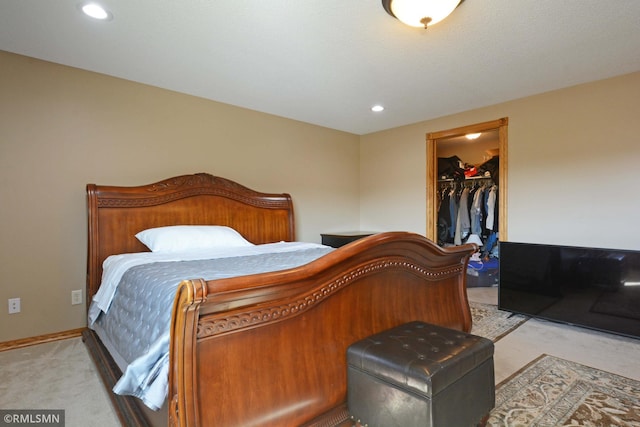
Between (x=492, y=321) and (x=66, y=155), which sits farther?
(x=492, y=321)

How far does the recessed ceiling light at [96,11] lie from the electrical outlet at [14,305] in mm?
2205

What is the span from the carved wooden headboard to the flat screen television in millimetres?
2454

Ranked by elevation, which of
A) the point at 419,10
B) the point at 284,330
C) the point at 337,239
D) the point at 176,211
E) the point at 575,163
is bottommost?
the point at 284,330

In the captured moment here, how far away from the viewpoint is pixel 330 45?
7.74ft

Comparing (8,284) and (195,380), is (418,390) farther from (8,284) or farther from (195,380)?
Result: (8,284)

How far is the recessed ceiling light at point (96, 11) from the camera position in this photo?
1900 millimetres

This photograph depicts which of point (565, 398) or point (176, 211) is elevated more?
point (176, 211)

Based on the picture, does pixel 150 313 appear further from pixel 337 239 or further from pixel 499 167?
pixel 499 167

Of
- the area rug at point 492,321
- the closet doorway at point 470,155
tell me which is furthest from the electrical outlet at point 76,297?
the closet doorway at point 470,155

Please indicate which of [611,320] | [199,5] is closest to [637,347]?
[611,320]

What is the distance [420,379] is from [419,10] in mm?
1898

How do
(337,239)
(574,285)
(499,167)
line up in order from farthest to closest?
(337,239) → (499,167) → (574,285)

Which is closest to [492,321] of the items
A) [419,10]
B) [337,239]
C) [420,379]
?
[337,239]

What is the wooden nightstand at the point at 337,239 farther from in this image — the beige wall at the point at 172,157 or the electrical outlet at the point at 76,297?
the electrical outlet at the point at 76,297
